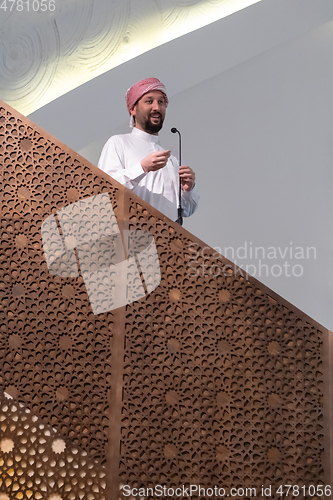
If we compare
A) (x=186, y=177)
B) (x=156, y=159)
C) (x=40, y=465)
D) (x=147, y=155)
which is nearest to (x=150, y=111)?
(x=147, y=155)

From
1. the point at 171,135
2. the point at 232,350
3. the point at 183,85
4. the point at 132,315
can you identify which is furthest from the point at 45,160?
the point at 171,135

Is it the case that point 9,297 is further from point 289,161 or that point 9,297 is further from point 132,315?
point 289,161

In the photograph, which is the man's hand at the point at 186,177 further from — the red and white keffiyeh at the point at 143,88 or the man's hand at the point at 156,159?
the red and white keffiyeh at the point at 143,88

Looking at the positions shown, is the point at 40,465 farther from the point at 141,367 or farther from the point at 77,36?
the point at 77,36

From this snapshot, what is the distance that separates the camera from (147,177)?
3.16m

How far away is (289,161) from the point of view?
209 inches

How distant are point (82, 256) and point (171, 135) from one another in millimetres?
3416

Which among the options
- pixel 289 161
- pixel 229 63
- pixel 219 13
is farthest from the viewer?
pixel 289 161

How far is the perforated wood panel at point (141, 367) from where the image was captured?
2223mm

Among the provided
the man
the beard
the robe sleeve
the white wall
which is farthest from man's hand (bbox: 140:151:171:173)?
the white wall

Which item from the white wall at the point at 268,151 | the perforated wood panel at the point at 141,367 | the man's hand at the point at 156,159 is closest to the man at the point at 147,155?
the man's hand at the point at 156,159

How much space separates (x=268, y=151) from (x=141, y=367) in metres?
3.59

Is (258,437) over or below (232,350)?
below

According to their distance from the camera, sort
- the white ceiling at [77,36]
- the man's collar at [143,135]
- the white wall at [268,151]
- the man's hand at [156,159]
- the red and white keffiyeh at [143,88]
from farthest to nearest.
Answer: the white wall at [268,151]
the white ceiling at [77,36]
the man's collar at [143,135]
the red and white keffiyeh at [143,88]
the man's hand at [156,159]
